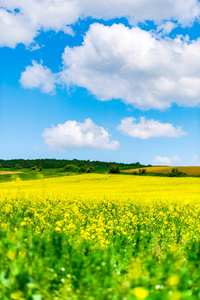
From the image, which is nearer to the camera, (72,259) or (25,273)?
(25,273)

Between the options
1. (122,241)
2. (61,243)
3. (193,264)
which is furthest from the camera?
(122,241)

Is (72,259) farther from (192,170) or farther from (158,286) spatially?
(192,170)

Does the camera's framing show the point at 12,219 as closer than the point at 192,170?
Yes

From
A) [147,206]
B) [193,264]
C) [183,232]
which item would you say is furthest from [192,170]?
[193,264]

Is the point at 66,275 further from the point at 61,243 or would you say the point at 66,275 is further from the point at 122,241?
the point at 122,241

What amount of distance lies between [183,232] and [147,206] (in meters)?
5.13

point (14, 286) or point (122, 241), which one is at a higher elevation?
point (14, 286)

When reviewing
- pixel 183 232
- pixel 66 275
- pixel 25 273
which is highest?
pixel 25 273

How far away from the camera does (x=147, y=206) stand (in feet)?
50.0

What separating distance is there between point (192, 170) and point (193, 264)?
59.6 metres

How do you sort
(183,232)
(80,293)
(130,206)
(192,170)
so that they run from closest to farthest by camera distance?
1. (80,293)
2. (183,232)
3. (130,206)
4. (192,170)

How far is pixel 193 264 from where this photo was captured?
421 cm


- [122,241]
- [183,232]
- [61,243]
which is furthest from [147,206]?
[61,243]

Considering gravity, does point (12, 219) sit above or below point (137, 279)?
below
